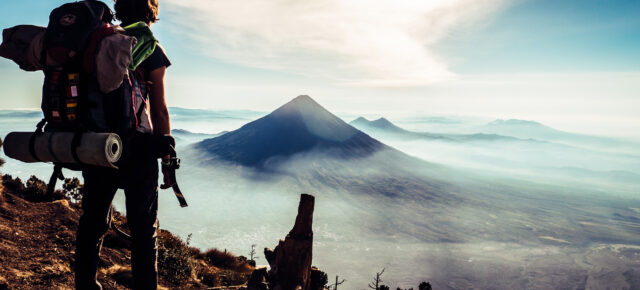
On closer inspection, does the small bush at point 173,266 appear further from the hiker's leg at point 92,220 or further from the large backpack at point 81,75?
the large backpack at point 81,75

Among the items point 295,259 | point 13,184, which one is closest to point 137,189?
point 13,184

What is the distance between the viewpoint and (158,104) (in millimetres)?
2668

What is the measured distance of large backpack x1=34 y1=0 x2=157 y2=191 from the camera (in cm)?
216

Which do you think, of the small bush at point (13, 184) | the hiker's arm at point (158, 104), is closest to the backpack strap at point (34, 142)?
the hiker's arm at point (158, 104)

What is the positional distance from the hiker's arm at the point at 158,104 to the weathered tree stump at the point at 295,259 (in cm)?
858

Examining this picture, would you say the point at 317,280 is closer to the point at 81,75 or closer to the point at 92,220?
the point at 92,220

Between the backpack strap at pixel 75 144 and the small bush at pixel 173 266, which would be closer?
the backpack strap at pixel 75 144

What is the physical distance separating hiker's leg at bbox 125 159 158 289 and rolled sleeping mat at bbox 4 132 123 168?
1.63 ft

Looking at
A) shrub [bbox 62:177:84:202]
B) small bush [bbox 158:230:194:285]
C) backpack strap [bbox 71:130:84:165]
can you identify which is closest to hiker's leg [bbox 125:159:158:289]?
backpack strap [bbox 71:130:84:165]

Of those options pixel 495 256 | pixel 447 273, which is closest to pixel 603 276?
pixel 495 256

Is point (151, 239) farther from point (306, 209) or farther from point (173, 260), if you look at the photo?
point (306, 209)

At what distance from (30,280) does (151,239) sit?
295cm

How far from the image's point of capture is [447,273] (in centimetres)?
16525

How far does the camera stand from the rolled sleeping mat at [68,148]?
2059 mm
